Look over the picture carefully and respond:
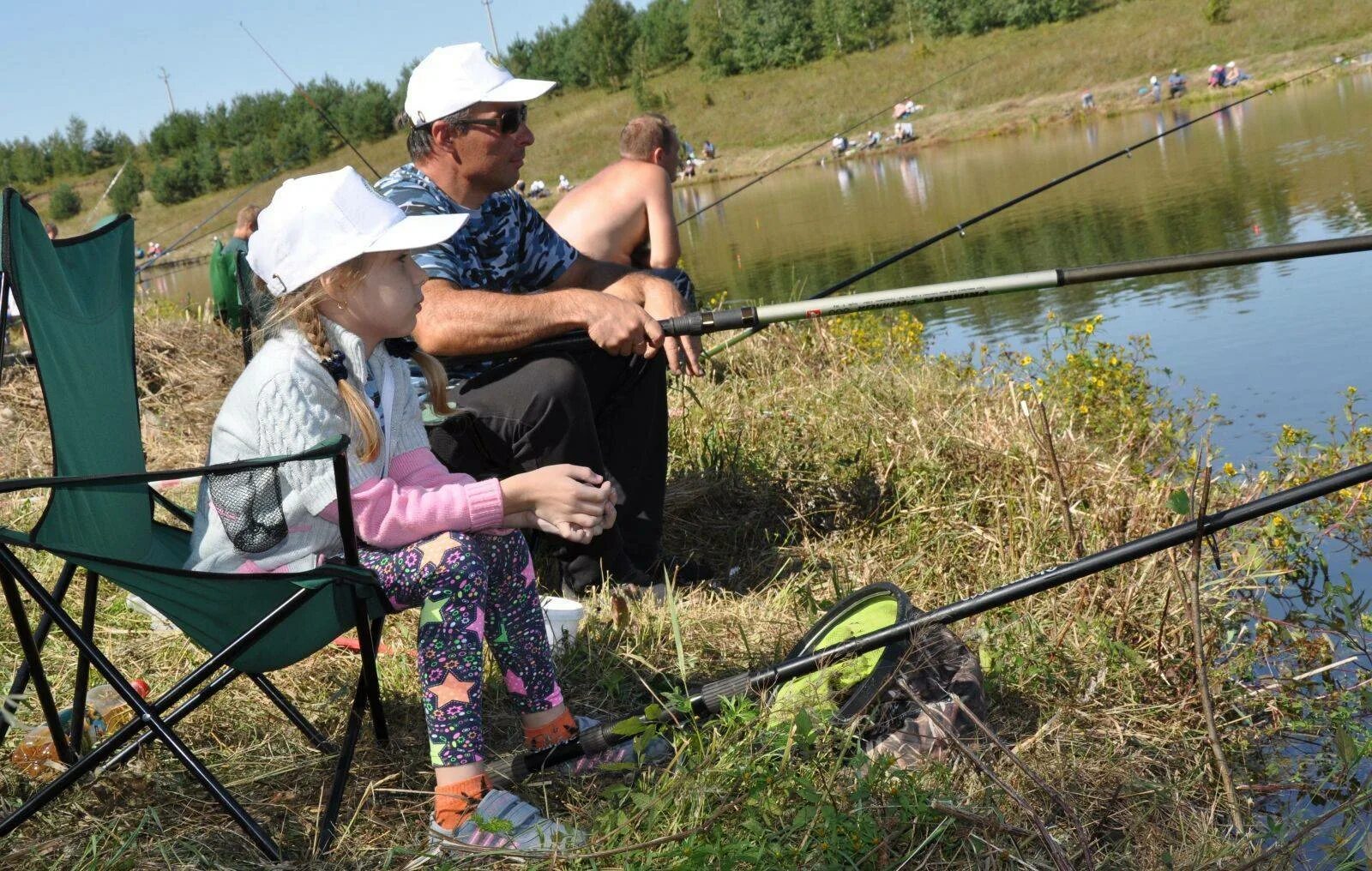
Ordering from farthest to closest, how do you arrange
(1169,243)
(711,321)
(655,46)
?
1. (655,46)
2. (1169,243)
3. (711,321)

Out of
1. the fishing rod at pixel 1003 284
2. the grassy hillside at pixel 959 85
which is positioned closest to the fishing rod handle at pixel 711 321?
the fishing rod at pixel 1003 284

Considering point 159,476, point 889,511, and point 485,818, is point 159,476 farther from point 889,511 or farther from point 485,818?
point 889,511

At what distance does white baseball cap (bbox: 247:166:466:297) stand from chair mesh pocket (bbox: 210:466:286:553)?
0.32 m

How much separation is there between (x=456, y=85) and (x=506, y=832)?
178cm

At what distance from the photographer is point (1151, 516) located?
3.26 metres

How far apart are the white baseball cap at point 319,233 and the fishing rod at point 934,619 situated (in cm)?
79

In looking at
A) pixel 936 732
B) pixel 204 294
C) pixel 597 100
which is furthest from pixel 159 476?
pixel 597 100

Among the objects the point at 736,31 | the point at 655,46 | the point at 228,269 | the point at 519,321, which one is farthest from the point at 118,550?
the point at 655,46

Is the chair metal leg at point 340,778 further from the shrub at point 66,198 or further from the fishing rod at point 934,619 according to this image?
the shrub at point 66,198

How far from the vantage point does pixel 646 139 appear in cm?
543

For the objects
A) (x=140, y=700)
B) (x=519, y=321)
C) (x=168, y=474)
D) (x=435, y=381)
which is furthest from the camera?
(x=519, y=321)

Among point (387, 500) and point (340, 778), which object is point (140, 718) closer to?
point (340, 778)

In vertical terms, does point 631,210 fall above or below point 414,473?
above

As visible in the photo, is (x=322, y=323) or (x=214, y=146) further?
(x=214, y=146)
